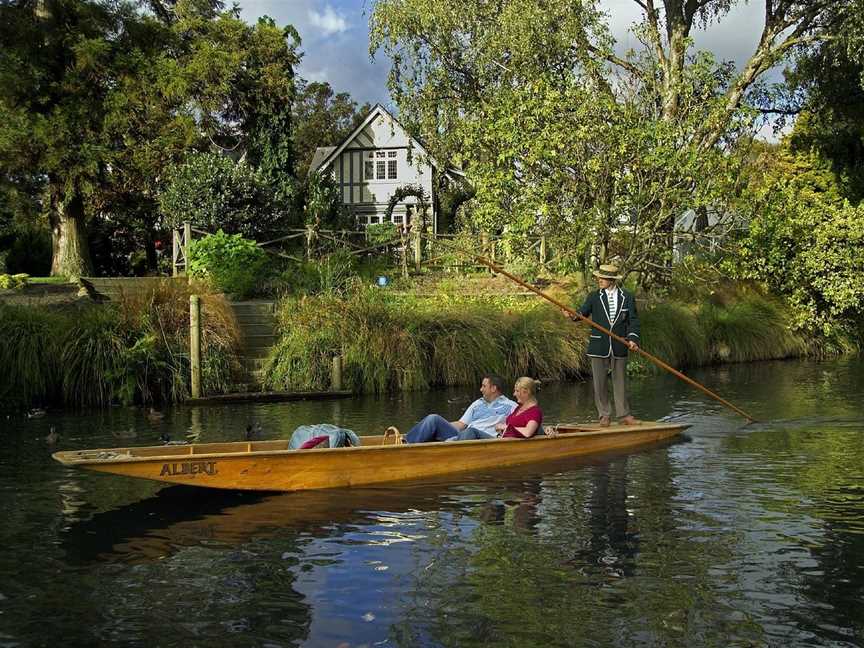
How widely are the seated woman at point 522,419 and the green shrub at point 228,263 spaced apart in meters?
10.8

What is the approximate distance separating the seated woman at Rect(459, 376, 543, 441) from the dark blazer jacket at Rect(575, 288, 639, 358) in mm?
1683

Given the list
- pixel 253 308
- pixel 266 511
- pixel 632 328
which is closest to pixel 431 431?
pixel 266 511

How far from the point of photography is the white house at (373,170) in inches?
1763

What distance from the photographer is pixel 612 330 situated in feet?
36.7

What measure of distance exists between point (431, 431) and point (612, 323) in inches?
113

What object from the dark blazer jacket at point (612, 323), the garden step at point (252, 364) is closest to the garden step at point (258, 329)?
the garden step at point (252, 364)

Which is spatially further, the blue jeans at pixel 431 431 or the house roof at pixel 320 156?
the house roof at pixel 320 156

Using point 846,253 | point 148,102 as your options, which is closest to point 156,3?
point 148,102

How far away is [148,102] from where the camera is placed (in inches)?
1105

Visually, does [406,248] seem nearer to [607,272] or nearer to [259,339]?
[259,339]

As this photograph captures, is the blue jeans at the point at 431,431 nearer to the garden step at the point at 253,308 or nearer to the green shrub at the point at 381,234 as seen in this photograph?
the garden step at the point at 253,308

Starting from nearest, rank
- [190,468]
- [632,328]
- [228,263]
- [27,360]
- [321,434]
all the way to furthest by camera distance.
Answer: [190,468], [321,434], [632,328], [27,360], [228,263]

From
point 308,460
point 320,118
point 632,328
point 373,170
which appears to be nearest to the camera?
point 308,460

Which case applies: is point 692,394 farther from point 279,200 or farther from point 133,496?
point 279,200
